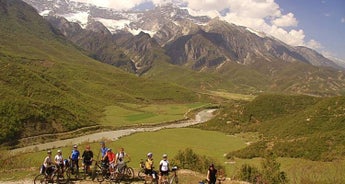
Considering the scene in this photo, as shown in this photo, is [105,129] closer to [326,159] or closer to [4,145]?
[4,145]

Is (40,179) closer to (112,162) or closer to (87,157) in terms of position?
(87,157)

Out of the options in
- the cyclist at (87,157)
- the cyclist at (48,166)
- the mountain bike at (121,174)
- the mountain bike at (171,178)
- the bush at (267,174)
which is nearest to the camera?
the mountain bike at (171,178)

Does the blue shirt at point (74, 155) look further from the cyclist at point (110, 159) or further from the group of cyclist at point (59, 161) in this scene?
the cyclist at point (110, 159)

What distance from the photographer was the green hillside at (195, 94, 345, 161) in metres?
94.6

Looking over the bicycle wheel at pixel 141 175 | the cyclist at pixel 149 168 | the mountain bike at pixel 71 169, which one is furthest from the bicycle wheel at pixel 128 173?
the mountain bike at pixel 71 169

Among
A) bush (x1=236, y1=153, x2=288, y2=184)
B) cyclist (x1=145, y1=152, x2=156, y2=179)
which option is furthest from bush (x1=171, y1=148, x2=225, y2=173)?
cyclist (x1=145, y1=152, x2=156, y2=179)

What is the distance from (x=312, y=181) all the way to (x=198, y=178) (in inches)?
687

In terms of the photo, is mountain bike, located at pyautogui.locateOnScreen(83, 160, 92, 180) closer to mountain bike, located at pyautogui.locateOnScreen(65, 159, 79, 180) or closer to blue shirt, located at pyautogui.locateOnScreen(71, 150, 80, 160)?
mountain bike, located at pyautogui.locateOnScreen(65, 159, 79, 180)

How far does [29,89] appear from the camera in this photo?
558ft

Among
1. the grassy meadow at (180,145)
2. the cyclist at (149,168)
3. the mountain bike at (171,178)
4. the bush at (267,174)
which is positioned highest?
the grassy meadow at (180,145)

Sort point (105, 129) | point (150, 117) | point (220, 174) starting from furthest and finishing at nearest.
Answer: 1. point (150, 117)
2. point (105, 129)
3. point (220, 174)

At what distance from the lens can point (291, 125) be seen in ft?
443

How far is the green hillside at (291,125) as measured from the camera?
9458 centimetres

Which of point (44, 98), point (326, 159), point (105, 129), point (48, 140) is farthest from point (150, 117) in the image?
point (326, 159)
